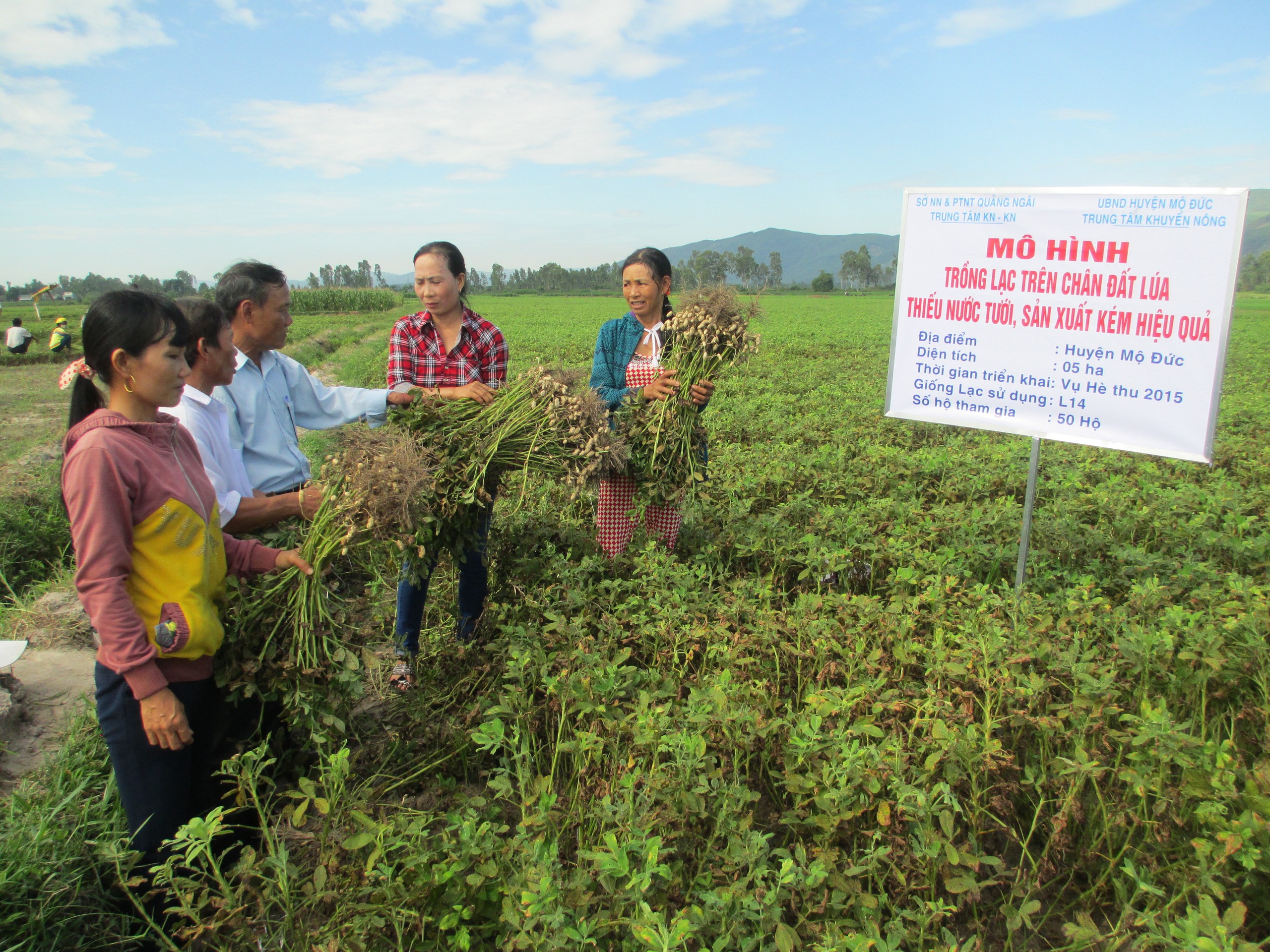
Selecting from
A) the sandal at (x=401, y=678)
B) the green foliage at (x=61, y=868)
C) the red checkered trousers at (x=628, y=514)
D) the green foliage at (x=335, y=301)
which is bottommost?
the green foliage at (x=61, y=868)

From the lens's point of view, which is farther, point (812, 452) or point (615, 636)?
point (812, 452)

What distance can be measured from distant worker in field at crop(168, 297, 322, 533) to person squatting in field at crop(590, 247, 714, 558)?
158 cm

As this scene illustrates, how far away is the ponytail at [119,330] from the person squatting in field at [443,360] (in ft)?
3.92

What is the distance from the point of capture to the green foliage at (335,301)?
46.9 meters

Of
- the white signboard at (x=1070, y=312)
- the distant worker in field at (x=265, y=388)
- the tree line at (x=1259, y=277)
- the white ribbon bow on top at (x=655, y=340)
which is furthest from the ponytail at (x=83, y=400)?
the tree line at (x=1259, y=277)

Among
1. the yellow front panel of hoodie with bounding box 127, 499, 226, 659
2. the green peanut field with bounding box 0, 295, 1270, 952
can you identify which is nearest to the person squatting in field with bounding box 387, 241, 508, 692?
the green peanut field with bounding box 0, 295, 1270, 952

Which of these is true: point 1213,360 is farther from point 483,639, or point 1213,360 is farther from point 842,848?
point 483,639

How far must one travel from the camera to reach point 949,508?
481cm

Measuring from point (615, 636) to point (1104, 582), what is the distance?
8.80ft

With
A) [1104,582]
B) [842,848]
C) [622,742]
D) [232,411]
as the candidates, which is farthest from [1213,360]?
[232,411]

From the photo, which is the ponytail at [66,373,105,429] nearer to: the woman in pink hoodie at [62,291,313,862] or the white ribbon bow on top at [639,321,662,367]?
the woman in pink hoodie at [62,291,313,862]

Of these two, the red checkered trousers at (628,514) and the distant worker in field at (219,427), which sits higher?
the distant worker in field at (219,427)

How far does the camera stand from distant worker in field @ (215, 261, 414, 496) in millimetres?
2754

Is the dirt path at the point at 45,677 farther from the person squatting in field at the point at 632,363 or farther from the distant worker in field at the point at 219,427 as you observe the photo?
the person squatting in field at the point at 632,363
